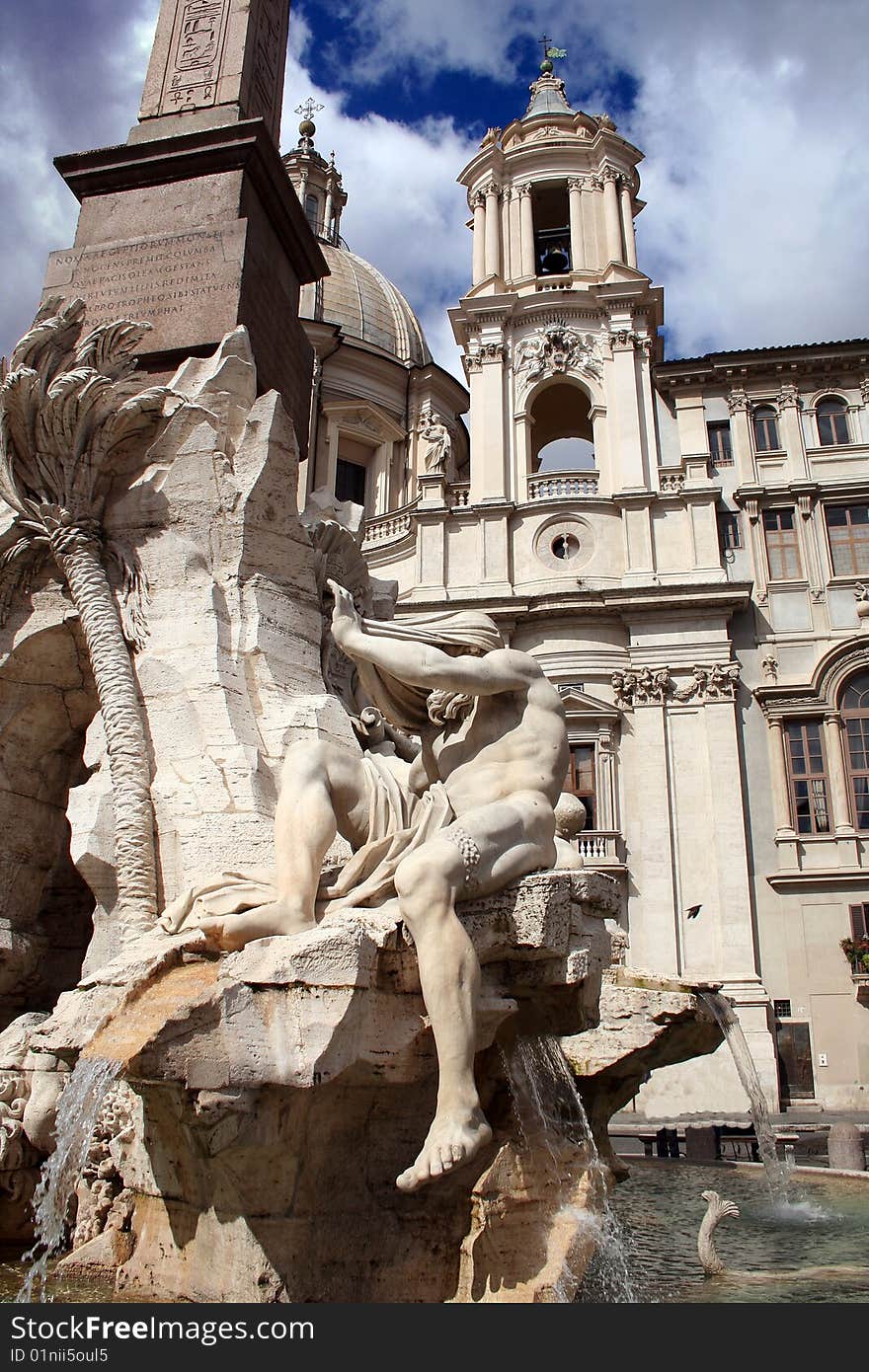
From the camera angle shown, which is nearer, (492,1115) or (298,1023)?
(298,1023)

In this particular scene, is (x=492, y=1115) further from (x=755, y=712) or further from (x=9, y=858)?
(x=755, y=712)

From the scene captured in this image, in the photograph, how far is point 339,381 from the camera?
35.2 meters

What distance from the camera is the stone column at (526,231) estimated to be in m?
29.2

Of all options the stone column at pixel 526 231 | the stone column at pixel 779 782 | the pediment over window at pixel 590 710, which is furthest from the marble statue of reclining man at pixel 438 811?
the stone column at pixel 526 231

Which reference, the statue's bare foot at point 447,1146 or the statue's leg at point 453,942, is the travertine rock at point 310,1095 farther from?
the statue's bare foot at point 447,1146

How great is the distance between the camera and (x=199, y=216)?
7809 millimetres

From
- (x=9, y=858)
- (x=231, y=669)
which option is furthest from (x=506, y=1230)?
(x=9, y=858)

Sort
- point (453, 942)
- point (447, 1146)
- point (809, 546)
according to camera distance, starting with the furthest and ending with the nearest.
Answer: point (809, 546) < point (453, 942) < point (447, 1146)

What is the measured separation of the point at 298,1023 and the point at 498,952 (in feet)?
3.29

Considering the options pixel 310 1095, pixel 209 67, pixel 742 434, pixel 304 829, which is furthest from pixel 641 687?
pixel 310 1095

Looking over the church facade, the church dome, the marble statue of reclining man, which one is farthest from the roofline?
the marble statue of reclining man

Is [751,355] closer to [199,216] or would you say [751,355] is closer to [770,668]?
[770,668]

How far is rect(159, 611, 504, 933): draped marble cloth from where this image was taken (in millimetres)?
4340

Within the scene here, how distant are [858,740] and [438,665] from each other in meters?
21.1
